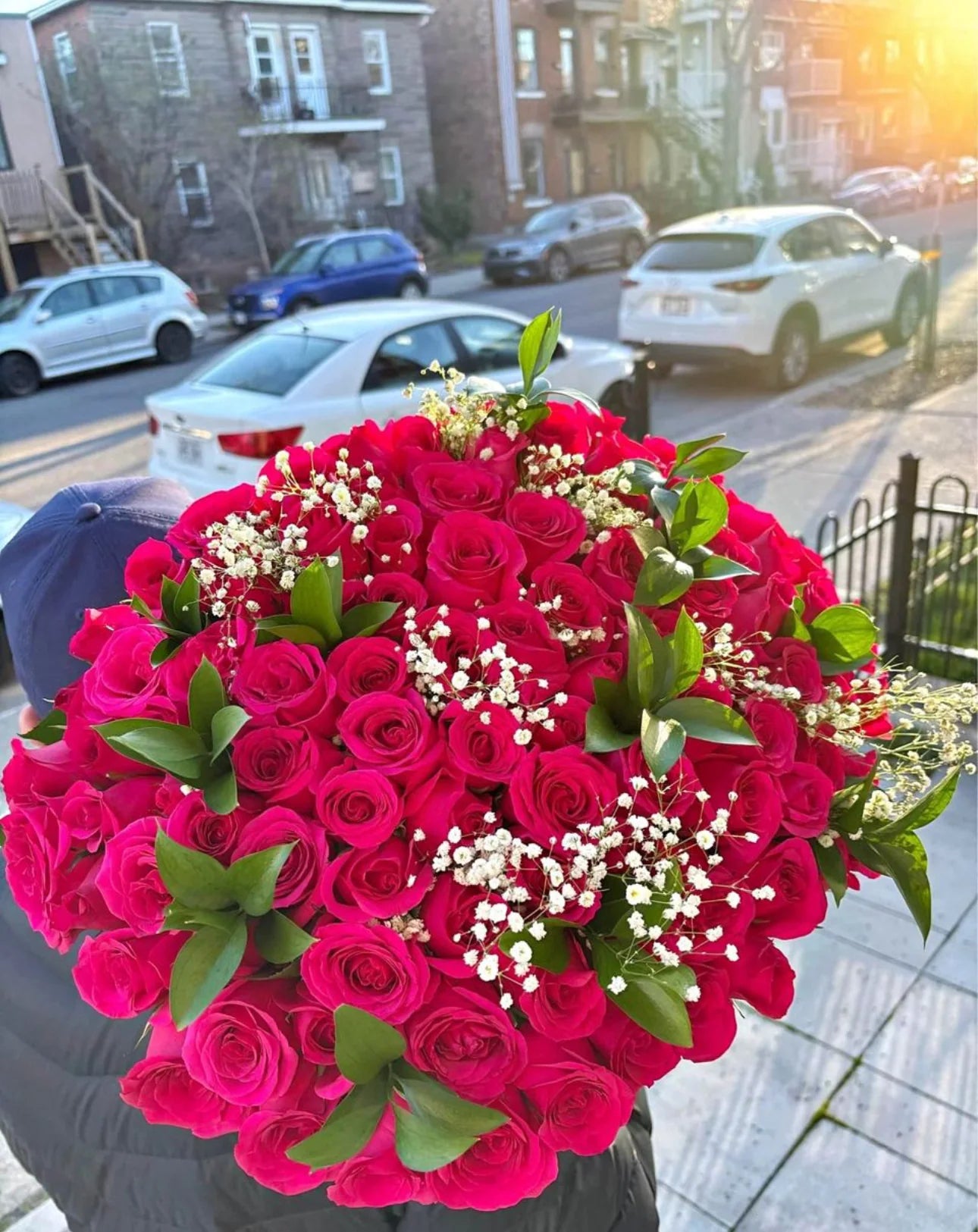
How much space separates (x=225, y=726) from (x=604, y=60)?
31272 millimetres

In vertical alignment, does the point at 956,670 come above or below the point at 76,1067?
below

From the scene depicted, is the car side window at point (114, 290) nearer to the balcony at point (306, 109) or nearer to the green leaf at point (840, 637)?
the balcony at point (306, 109)

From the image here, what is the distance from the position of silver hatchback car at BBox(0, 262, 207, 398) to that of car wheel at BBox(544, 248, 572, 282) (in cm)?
750

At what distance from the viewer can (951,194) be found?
1077 inches

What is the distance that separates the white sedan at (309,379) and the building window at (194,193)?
12.3 meters

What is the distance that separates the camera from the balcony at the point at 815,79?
3019 cm

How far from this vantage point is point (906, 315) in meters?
11.2

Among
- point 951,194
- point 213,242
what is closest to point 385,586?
point 213,242

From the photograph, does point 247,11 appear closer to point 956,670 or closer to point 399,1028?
point 956,670

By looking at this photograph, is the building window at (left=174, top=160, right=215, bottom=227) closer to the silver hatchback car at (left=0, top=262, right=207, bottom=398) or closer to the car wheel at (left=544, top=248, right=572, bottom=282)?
the silver hatchback car at (left=0, top=262, right=207, bottom=398)

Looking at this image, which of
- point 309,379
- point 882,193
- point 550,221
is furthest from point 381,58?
point 309,379

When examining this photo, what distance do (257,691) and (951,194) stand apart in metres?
31.7

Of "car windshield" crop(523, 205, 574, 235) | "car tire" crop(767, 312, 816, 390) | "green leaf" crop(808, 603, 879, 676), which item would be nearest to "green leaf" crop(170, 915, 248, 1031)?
"green leaf" crop(808, 603, 879, 676)

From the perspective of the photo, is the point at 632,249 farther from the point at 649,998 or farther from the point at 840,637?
the point at 649,998
